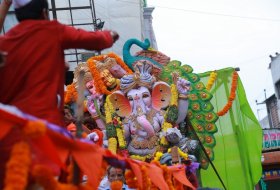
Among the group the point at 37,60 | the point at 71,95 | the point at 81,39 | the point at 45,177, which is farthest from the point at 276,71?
the point at 45,177

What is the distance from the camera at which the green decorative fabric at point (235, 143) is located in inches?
332

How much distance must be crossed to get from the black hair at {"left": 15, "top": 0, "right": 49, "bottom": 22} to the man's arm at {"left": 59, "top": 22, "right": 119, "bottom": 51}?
16cm

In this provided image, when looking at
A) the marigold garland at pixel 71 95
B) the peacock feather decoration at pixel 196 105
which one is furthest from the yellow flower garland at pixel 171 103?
the marigold garland at pixel 71 95

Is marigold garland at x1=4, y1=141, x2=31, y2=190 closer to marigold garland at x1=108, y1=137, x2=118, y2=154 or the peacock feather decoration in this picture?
marigold garland at x1=108, y1=137, x2=118, y2=154

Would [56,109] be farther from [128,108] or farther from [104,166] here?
[128,108]

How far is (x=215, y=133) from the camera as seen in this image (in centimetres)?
852

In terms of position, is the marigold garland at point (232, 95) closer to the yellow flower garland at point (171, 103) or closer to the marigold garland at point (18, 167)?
the yellow flower garland at point (171, 103)

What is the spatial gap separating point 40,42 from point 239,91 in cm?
666

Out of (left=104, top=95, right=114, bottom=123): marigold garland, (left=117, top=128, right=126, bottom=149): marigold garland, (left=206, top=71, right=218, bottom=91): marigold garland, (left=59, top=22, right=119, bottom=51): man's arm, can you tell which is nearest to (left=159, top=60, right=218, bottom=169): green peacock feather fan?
(left=206, top=71, right=218, bottom=91): marigold garland

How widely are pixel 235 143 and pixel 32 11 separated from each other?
6390mm

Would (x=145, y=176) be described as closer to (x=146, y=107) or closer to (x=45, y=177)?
(x=45, y=177)

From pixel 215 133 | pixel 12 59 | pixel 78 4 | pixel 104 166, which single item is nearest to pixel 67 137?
pixel 12 59

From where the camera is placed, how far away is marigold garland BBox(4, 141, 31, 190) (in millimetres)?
2150

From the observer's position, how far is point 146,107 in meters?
7.74
